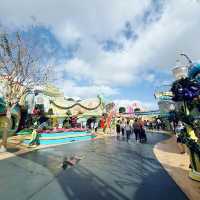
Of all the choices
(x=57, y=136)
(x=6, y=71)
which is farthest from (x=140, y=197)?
(x=57, y=136)

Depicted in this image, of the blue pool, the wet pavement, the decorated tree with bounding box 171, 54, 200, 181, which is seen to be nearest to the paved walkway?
the wet pavement

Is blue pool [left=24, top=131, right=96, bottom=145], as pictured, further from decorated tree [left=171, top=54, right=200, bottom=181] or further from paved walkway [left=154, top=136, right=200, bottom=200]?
decorated tree [left=171, top=54, right=200, bottom=181]

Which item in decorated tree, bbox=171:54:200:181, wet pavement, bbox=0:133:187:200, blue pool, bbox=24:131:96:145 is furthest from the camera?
blue pool, bbox=24:131:96:145

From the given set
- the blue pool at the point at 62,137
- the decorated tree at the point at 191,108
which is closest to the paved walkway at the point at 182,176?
the decorated tree at the point at 191,108

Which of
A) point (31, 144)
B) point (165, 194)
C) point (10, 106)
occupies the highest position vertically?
point (10, 106)

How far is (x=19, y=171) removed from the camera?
822 centimetres

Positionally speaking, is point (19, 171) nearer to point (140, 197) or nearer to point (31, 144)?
point (140, 197)

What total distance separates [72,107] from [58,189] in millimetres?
37318

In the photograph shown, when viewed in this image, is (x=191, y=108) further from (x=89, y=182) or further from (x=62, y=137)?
(x=62, y=137)

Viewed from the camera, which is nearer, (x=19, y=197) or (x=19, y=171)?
(x=19, y=197)

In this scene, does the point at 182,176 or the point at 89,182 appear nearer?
the point at 89,182

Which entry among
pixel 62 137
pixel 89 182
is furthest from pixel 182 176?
pixel 62 137

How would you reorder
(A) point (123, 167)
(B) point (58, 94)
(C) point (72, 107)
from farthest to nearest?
(B) point (58, 94) → (C) point (72, 107) → (A) point (123, 167)

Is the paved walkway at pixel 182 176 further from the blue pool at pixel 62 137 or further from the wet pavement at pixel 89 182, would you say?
the blue pool at pixel 62 137
